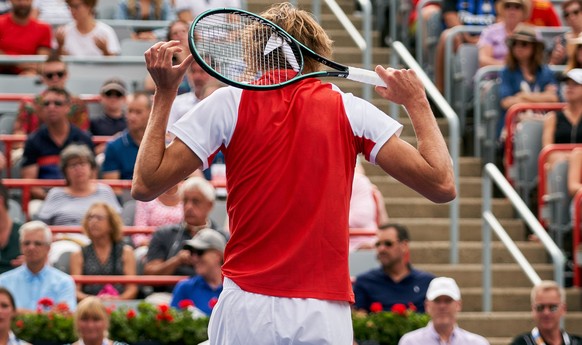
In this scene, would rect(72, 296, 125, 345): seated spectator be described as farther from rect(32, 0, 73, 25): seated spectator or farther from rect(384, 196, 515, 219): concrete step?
rect(32, 0, 73, 25): seated spectator

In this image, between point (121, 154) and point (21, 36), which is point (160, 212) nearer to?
point (121, 154)

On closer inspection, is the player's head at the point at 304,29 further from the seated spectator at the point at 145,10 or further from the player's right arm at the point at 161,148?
the seated spectator at the point at 145,10

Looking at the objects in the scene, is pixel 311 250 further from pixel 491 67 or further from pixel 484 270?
pixel 491 67

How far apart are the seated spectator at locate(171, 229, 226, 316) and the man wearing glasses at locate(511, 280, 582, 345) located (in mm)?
2041

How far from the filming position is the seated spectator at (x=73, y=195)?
1052 cm

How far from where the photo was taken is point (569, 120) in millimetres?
11391

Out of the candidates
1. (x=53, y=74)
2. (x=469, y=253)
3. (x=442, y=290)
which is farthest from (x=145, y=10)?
(x=442, y=290)

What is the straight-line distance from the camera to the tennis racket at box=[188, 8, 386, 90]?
169 inches

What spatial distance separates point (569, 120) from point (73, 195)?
413 centimetres

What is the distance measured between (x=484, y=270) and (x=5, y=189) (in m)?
3.68

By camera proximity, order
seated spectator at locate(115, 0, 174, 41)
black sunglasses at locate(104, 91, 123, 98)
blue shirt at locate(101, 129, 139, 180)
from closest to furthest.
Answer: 1. blue shirt at locate(101, 129, 139, 180)
2. black sunglasses at locate(104, 91, 123, 98)
3. seated spectator at locate(115, 0, 174, 41)

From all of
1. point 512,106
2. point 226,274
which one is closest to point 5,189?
point 512,106

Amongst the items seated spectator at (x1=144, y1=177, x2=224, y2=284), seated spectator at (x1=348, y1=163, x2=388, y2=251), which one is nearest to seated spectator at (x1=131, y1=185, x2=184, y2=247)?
seated spectator at (x1=144, y1=177, x2=224, y2=284)

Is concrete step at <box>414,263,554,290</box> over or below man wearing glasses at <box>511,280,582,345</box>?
over
